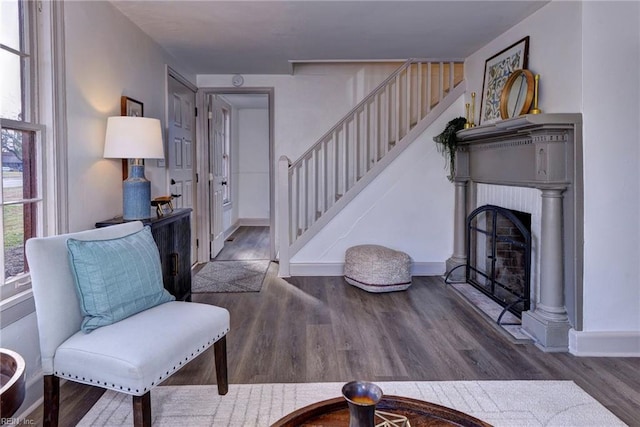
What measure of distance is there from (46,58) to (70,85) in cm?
21

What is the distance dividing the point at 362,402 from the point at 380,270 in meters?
3.11

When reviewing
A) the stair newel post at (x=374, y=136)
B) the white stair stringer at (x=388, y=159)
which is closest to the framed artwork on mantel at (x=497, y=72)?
the white stair stringer at (x=388, y=159)

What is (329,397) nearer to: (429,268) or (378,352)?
(378,352)

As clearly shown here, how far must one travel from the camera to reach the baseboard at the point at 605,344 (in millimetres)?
2795

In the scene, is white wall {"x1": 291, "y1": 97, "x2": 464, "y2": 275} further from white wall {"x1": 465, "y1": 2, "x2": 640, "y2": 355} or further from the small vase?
the small vase

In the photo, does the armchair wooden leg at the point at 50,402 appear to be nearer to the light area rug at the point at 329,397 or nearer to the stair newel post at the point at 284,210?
the light area rug at the point at 329,397

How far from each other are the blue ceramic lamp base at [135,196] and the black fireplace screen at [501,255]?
104 inches

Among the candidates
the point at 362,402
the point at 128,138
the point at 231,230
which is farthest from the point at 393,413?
the point at 231,230

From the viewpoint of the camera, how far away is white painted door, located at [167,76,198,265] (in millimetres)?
4465

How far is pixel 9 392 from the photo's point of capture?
107 cm

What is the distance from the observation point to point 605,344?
2805 millimetres

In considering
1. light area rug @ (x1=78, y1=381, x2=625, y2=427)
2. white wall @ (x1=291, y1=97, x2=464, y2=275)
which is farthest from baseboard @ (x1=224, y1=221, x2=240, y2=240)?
light area rug @ (x1=78, y1=381, x2=625, y2=427)

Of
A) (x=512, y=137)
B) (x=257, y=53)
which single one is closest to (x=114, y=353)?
(x=512, y=137)

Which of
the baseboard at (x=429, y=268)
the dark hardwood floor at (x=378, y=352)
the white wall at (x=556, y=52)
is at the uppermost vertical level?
the white wall at (x=556, y=52)
